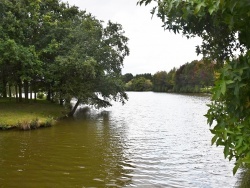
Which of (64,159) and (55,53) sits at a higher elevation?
(55,53)

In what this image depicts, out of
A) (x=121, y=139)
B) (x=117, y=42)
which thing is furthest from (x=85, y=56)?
(x=121, y=139)

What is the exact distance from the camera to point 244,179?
413 inches

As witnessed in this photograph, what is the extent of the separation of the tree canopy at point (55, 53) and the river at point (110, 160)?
8.10 m

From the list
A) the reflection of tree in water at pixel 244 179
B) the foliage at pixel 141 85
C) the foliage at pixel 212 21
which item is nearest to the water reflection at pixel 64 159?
the reflection of tree in water at pixel 244 179

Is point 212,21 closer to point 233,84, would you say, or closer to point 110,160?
point 233,84

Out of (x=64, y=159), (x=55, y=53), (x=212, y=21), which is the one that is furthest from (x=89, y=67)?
(x=212, y=21)

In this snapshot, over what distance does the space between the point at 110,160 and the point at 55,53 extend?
1862 centimetres

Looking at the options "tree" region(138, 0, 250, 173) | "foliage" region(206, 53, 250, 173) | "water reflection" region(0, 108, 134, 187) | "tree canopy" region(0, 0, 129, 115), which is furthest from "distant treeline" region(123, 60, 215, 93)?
"foliage" region(206, 53, 250, 173)

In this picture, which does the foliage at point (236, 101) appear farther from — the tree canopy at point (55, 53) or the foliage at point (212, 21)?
the tree canopy at point (55, 53)

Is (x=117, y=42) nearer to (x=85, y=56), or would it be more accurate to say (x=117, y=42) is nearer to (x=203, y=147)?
(x=85, y=56)

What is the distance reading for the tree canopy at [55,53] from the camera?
26688 mm

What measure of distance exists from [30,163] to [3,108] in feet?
53.3

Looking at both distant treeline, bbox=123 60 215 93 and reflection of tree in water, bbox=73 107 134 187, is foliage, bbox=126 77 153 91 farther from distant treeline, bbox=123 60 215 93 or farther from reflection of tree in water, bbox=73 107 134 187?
reflection of tree in water, bbox=73 107 134 187

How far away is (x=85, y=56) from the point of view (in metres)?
28.4
